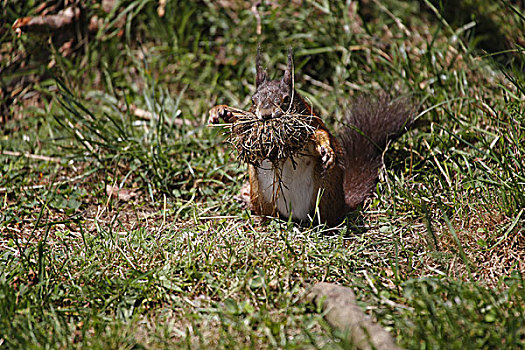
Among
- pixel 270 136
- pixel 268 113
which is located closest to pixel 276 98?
pixel 268 113

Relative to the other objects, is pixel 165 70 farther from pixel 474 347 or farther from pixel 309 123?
pixel 474 347

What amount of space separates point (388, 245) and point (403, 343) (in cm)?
91

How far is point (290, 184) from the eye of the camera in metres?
2.90

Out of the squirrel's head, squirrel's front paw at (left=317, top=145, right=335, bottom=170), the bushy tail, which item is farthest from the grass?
the squirrel's head

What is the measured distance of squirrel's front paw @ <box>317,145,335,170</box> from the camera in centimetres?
265

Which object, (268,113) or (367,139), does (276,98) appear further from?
(367,139)

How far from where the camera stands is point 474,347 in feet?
5.91

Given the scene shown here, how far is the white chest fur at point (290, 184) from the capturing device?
288 cm

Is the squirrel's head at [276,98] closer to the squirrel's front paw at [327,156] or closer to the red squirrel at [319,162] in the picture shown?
the red squirrel at [319,162]

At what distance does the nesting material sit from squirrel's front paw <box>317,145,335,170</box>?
112 mm

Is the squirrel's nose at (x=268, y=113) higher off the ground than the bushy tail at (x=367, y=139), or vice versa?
the squirrel's nose at (x=268, y=113)

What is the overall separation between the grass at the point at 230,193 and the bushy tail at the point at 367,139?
0.11 metres

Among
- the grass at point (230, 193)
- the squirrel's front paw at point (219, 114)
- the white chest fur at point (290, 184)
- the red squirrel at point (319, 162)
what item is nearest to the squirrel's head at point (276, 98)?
the red squirrel at point (319, 162)

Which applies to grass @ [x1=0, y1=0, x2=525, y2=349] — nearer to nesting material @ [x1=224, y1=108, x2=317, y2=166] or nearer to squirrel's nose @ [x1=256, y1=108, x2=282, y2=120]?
nesting material @ [x1=224, y1=108, x2=317, y2=166]
